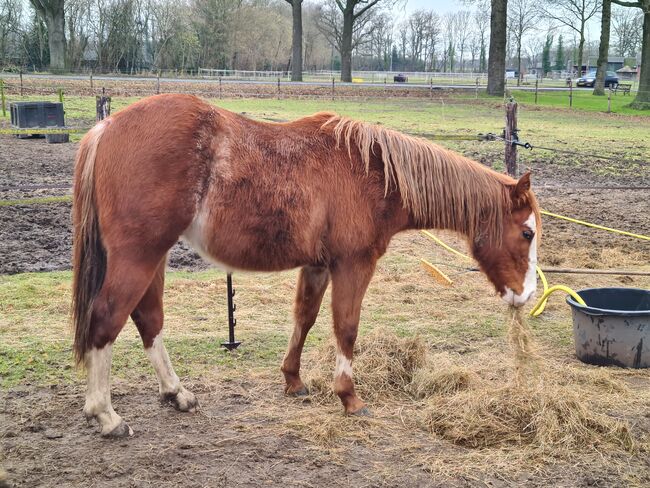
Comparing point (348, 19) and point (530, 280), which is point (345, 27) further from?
point (530, 280)

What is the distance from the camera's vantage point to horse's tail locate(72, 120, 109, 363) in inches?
144

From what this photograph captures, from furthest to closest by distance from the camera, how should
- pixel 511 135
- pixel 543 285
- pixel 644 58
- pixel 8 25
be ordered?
1. pixel 8 25
2. pixel 644 58
3. pixel 511 135
4. pixel 543 285

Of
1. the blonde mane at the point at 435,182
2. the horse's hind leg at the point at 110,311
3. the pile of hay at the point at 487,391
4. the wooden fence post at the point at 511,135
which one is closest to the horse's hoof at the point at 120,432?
the horse's hind leg at the point at 110,311

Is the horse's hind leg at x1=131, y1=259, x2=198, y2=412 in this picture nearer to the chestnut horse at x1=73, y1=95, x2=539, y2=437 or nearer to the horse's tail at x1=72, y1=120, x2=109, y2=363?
the chestnut horse at x1=73, y1=95, x2=539, y2=437

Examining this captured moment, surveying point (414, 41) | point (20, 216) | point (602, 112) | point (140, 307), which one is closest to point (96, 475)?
point (140, 307)

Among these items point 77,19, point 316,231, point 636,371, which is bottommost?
point 636,371

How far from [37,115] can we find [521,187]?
14251mm

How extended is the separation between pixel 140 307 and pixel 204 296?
2.36m

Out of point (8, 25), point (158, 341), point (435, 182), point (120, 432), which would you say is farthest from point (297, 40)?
point (120, 432)

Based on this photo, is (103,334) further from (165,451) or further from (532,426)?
(532,426)

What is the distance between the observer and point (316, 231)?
12.6 feet

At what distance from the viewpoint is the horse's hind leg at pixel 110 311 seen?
11.5 feet

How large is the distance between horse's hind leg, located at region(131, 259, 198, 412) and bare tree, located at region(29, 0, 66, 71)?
3797cm

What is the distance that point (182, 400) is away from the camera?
4008mm
